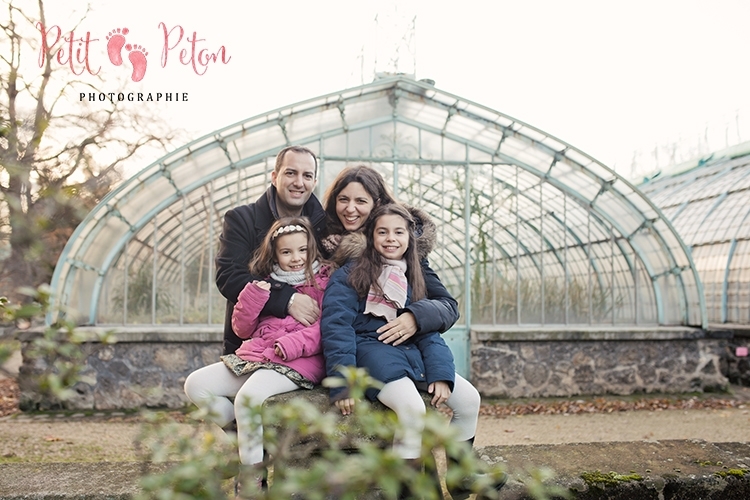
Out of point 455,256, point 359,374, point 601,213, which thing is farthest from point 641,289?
point 359,374

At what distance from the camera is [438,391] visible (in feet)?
8.61

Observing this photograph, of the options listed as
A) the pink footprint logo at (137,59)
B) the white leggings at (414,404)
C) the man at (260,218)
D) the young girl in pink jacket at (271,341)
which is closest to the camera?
the white leggings at (414,404)

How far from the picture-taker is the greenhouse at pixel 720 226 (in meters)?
10.3

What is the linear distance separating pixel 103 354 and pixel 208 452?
23.8 ft

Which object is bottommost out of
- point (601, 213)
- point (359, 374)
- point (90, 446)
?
point (90, 446)

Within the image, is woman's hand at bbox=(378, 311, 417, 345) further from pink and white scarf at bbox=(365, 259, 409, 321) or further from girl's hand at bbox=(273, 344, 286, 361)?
girl's hand at bbox=(273, 344, 286, 361)

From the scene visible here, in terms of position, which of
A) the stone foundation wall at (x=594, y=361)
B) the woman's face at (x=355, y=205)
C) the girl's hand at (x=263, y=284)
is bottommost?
the stone foundation wall at (x=594, y=361)

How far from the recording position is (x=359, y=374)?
1.20 meters

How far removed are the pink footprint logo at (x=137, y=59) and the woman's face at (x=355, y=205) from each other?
33.1ft

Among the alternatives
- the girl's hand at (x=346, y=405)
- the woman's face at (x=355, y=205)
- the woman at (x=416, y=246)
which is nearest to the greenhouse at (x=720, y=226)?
the woman at (x=416, y=246)

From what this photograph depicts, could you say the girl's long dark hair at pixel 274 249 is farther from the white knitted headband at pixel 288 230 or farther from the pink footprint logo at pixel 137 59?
the pink footprint logo at pixel 137 59

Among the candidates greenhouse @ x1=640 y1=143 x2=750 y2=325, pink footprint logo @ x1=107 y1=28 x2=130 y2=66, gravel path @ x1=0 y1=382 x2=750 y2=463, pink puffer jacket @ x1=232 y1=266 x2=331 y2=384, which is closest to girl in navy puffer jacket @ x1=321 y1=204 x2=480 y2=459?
pink puffer jacket @ x1=232 y1=266 x2=331 y2=384

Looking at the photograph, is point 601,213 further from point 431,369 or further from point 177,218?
point 431,369

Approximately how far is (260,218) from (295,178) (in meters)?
0.27
